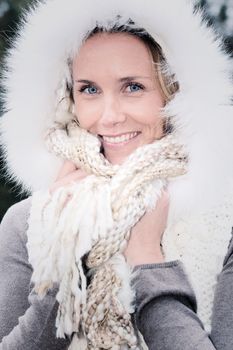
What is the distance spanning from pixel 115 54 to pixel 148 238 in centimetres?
41

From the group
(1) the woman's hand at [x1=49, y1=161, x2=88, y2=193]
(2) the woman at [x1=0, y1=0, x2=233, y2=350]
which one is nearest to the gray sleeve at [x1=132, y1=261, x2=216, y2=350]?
(2) the woman at [x1=0, y1=0, x2=233, y2=350]

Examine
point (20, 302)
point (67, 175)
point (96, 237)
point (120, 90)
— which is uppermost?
point (120, 90)

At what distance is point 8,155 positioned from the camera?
1469 mm

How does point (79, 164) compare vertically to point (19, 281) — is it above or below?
above

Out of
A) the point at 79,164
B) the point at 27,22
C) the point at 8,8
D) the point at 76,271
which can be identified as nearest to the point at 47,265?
the point at 76,271

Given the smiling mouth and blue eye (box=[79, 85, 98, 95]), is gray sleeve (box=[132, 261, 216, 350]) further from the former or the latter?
blue eye (box=[79, 85, 98, 95])

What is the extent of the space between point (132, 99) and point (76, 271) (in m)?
0.40

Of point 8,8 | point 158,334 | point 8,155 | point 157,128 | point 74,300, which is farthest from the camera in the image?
point 8,8

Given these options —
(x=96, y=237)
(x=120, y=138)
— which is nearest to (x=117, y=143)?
(x=120, y=138)

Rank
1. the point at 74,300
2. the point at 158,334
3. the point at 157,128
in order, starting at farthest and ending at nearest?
1. the point at 157,128
2. the point at 74,300
3. the point at 158,334

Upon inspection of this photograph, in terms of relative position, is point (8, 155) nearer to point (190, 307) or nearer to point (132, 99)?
point (132, 99)

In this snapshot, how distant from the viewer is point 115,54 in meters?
1.26

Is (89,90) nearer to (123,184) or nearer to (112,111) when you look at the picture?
(112,111)

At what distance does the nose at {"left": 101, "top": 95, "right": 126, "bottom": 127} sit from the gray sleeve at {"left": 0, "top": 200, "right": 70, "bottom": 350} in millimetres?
343
